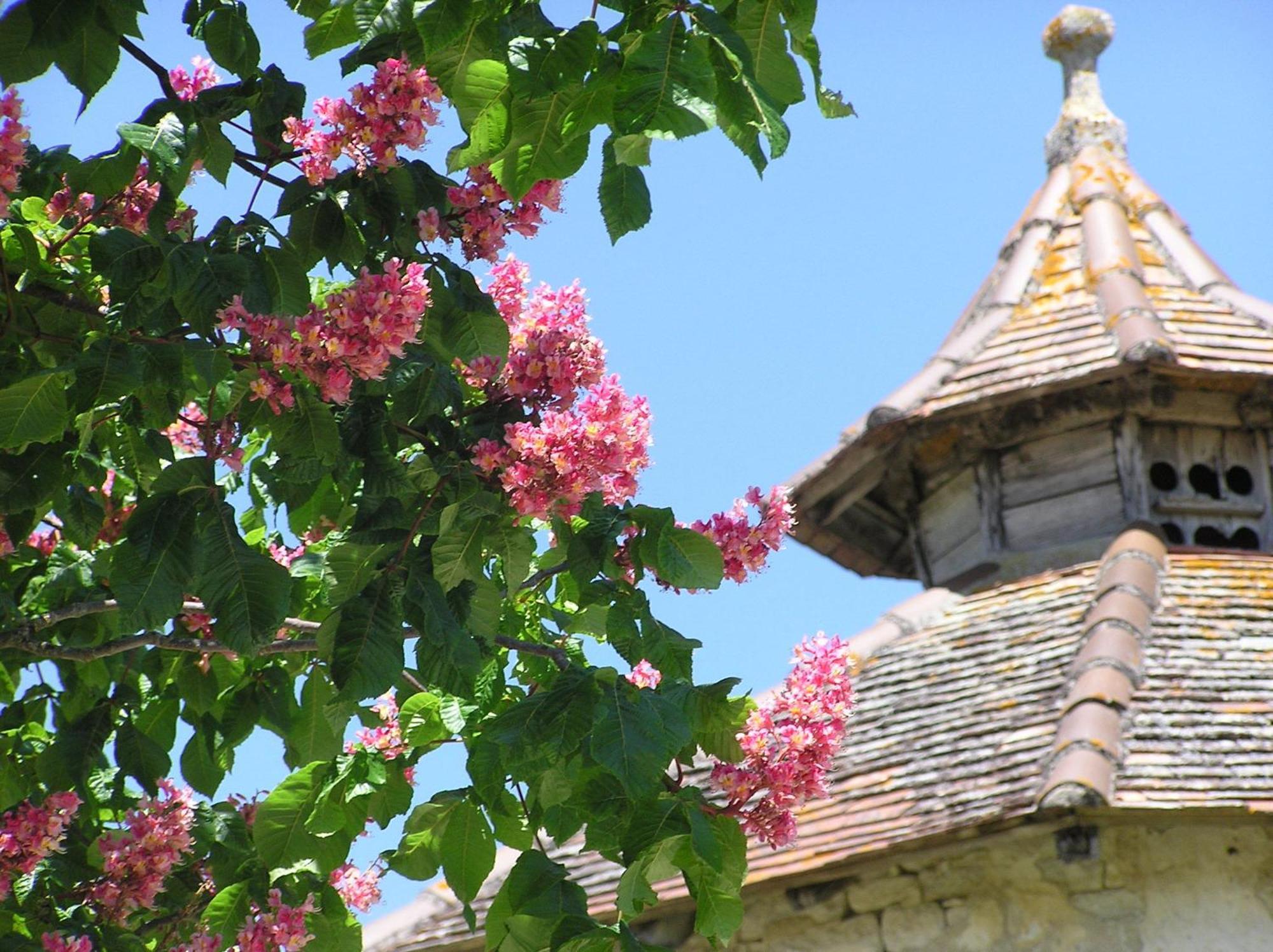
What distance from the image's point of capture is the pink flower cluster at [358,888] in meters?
4.36

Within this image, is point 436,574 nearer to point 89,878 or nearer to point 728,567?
point 728,567

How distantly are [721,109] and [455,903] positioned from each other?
5698 millimetres

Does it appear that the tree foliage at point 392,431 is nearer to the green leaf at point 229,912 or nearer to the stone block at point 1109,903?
the green leaf at point 229,912

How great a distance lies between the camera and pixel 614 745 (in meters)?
3.18

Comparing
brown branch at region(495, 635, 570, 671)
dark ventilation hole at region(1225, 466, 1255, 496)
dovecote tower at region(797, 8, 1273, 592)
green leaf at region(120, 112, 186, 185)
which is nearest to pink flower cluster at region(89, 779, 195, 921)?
brown branch at region(495, 635, 570, 671)

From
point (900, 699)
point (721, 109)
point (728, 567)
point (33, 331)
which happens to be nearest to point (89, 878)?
point (33, 331)

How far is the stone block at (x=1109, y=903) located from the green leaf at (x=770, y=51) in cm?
450

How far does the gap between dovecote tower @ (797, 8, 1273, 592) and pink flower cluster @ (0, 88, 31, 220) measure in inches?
249

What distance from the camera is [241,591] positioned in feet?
11.0

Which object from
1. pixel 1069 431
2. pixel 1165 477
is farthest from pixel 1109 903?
pixel 1069 431

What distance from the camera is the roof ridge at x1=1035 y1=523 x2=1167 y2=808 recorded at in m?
6.58

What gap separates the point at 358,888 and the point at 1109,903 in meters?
3.35

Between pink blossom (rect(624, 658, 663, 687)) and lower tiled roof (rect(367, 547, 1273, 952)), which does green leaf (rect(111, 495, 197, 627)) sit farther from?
lower tiled roof (rect(367, 547, 1273, 952))

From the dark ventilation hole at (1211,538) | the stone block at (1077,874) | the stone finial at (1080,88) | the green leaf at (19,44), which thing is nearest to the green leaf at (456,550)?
the green leaf at (19,44)
